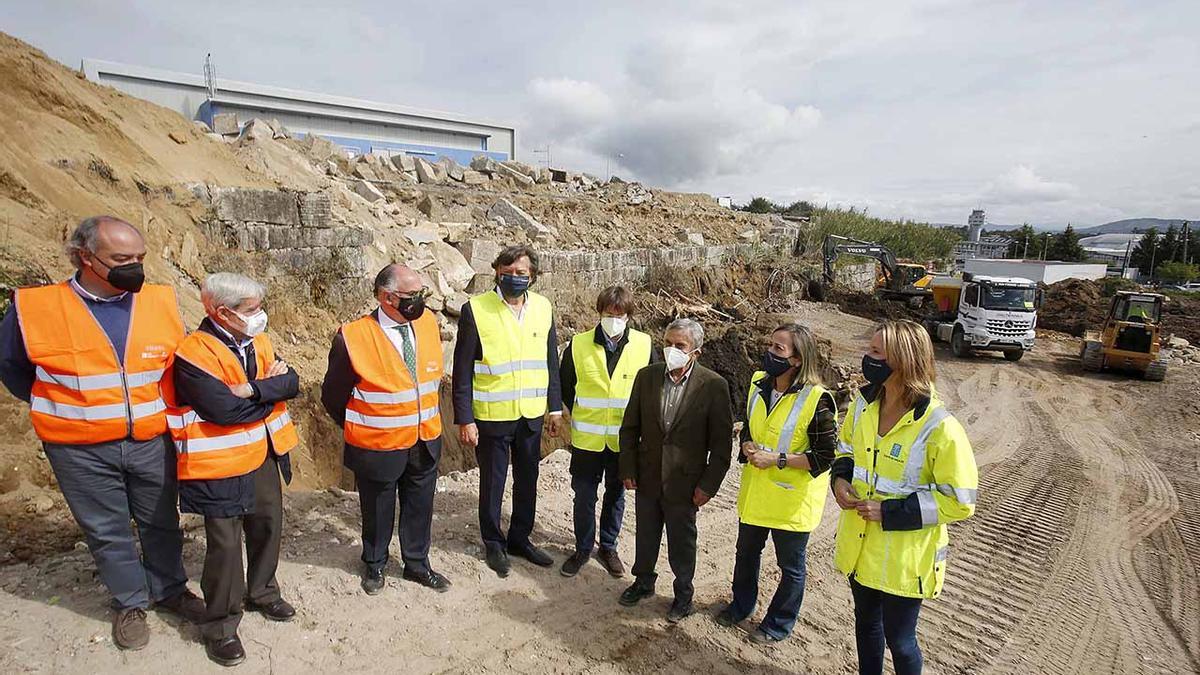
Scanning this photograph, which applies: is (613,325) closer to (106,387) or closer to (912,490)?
(912,490)

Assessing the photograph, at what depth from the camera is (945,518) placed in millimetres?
2395

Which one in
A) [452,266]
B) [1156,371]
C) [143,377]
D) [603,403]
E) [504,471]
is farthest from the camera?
[1156,371]

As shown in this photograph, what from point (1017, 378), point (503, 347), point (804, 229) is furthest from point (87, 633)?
point (804, 229)

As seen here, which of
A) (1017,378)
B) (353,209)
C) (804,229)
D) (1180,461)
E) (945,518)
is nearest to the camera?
(945,518)

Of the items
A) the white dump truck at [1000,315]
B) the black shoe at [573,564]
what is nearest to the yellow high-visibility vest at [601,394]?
the black shoe at [573,564]

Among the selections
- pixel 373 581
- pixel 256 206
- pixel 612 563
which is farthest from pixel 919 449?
pixel 256 206

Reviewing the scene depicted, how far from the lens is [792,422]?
3.12 meters

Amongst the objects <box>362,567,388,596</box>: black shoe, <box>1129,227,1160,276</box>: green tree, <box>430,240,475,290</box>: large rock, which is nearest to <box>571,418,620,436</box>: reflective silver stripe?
<box>362,567,388,596</box>: black shoe

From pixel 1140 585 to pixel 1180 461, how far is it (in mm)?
5192

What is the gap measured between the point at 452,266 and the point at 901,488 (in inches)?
365

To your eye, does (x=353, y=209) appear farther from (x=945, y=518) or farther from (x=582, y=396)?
(x=945, y=518)

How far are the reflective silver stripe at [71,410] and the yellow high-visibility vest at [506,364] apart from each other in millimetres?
1776

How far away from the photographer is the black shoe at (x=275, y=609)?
308 centimetres

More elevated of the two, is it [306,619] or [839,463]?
[839,463]
